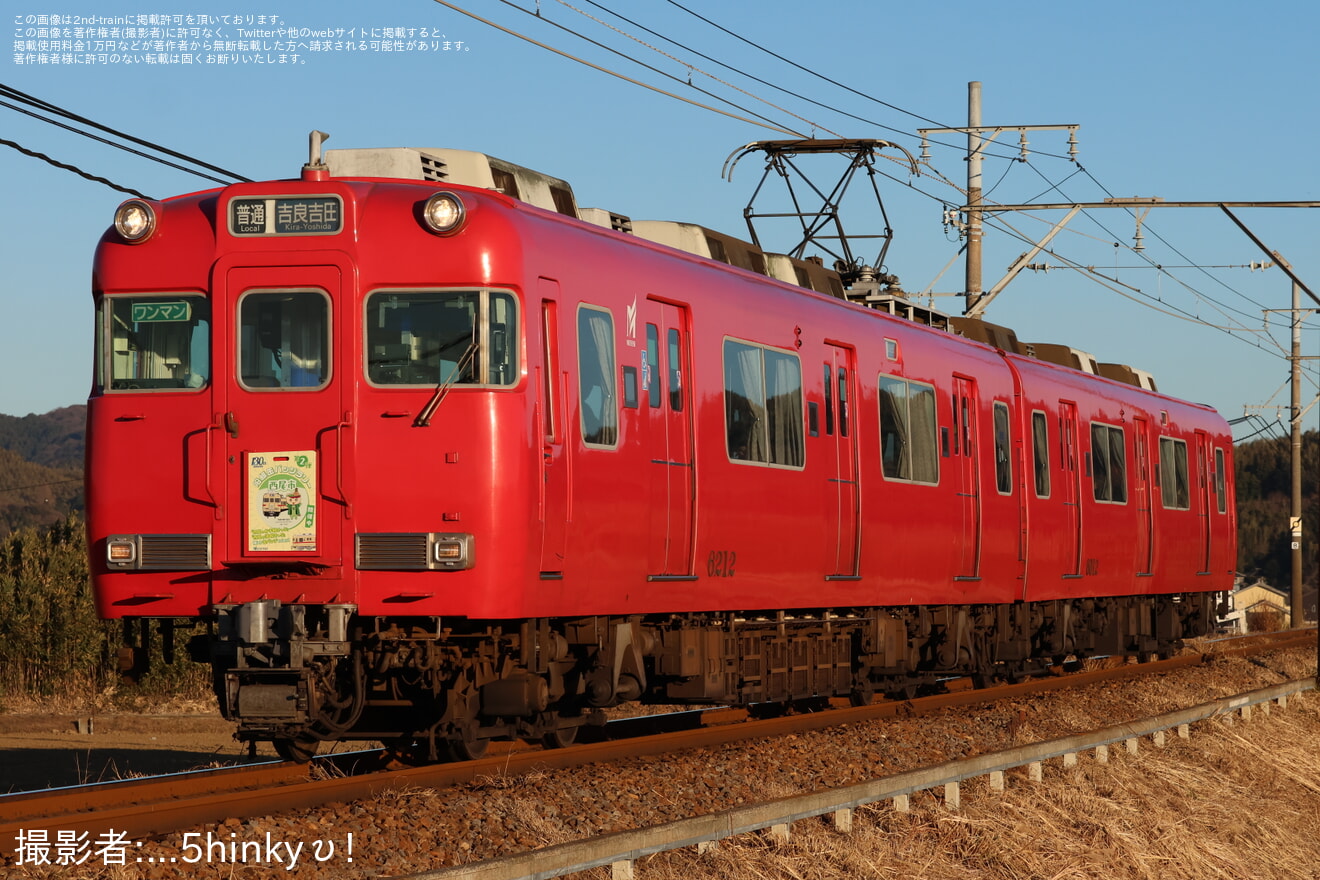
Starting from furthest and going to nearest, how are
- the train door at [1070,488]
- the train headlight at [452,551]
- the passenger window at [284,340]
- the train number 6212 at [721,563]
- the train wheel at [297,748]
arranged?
the train door at [1070,488]
the train number 6212 at [721,563]
the train wheel at [297,748]
the passenger window at [284,340]
the train headlight at [452,551]

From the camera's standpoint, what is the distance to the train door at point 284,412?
10.1 metres

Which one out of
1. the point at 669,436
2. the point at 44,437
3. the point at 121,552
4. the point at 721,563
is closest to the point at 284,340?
the point at 121,552

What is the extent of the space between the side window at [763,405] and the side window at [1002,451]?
5146 millimetres

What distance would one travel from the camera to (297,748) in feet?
36.3

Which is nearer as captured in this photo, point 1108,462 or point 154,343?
point 154,343

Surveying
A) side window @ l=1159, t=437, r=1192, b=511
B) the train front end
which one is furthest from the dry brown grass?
side window @ l=1159, t=437, r=1192, b=511

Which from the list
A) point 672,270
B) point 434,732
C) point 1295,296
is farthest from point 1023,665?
point 1295,296

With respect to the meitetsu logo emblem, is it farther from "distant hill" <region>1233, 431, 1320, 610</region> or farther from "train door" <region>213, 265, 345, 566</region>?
"distant hill" <region>1233, 431, 1320, 610</region>

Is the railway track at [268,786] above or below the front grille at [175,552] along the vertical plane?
below

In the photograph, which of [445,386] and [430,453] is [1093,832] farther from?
[445,386]

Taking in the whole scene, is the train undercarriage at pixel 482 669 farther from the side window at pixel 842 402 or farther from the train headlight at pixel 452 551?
the side window at pixel 842 402

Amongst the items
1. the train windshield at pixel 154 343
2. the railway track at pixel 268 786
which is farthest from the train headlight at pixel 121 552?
the railway track at pixel 268 786

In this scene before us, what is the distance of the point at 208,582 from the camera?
10258 millimetres

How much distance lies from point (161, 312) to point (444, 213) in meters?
1.92
